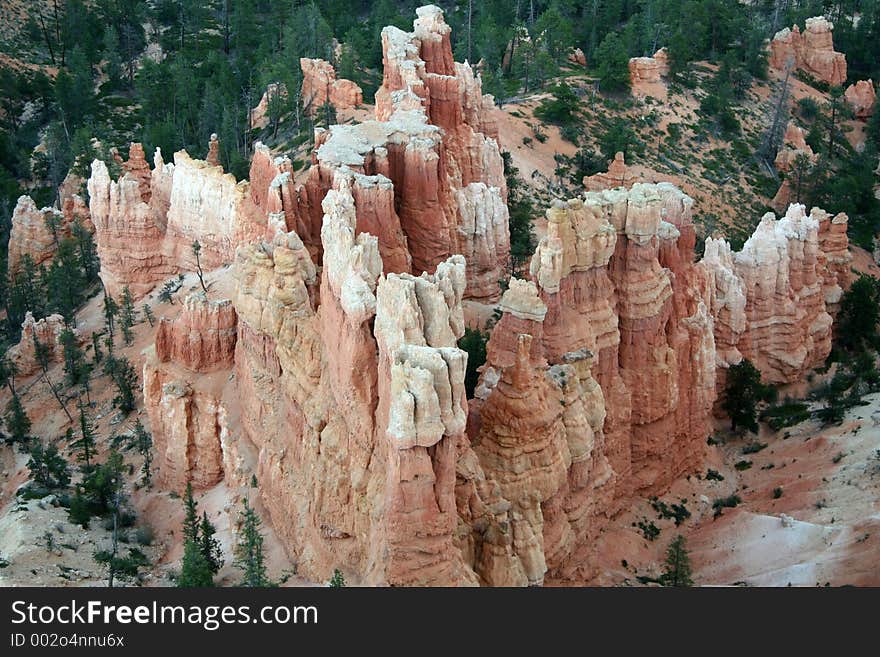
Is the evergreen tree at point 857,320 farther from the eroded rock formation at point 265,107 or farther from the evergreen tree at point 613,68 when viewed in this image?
the eroded rock formation at point 265,107

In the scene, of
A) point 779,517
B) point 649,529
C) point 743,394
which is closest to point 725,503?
point 779,517

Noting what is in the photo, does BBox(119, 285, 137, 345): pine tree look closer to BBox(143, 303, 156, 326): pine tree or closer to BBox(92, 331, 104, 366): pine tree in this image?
BBox(143, 303, 156, 326): pine tree

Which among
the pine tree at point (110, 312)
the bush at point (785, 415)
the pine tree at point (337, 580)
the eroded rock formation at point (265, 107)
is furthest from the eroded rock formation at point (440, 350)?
the eroded rock formation at point (265, 107)

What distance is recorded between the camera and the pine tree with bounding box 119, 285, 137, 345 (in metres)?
65.4

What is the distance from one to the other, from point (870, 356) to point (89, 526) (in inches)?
1839

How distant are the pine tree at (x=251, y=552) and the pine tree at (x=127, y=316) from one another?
83.3ft

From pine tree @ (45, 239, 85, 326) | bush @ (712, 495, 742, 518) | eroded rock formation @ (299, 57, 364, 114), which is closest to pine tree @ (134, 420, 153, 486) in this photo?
pine tree @ (45, 239, 85, 326)

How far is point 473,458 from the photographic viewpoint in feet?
117

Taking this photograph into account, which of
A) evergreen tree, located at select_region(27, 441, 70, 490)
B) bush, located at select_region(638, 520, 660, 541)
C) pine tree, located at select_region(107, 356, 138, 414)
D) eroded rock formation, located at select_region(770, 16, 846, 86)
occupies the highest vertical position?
eroded rock formation, located at select_region(770, 16, 846, 86)

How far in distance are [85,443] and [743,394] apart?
34.3 m

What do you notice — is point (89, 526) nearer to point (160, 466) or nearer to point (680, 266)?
point (160, 466)

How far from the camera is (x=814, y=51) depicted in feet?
416

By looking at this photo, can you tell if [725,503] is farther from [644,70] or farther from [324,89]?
[644,70]

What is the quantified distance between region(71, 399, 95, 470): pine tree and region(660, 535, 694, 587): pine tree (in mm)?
27864
